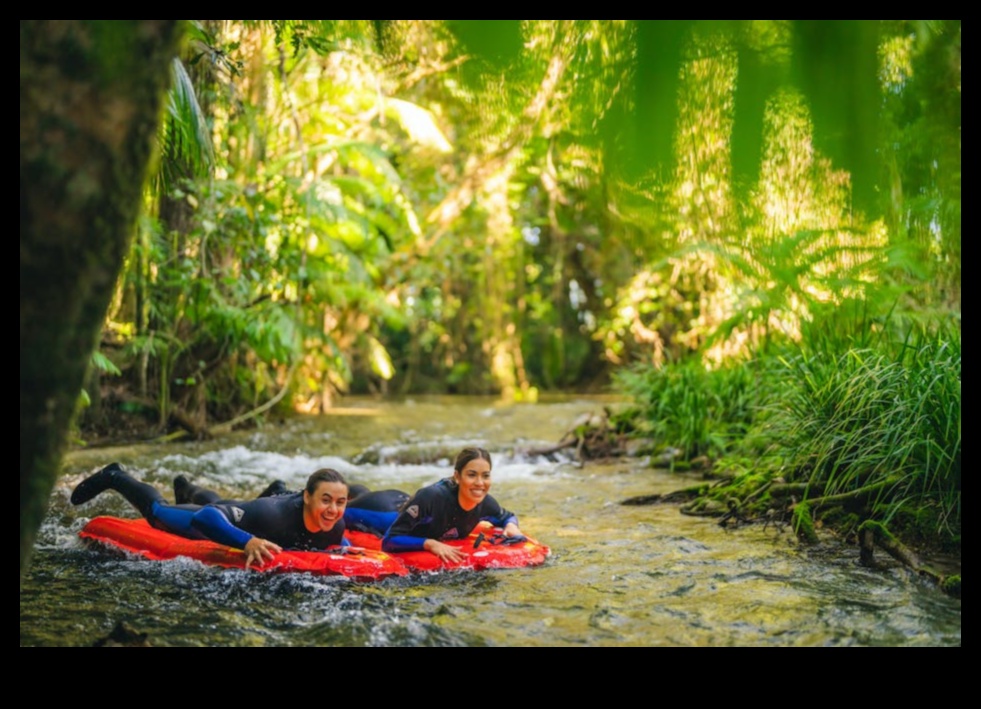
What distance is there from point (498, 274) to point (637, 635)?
52.9ft

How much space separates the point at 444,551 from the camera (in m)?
4.32

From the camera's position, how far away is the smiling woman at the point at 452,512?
4.55m

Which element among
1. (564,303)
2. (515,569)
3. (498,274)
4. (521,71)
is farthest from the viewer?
(564,303)

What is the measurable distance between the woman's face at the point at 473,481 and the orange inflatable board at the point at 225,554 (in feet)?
1.81

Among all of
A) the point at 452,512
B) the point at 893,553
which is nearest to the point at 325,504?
the point at 452,512

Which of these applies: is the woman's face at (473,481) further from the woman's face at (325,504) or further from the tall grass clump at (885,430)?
the tall grass clump at (885,430)

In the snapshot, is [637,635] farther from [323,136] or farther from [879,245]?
[323,136]

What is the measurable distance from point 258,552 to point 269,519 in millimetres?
394

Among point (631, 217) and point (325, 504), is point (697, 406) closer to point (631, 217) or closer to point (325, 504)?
point (325, 504)

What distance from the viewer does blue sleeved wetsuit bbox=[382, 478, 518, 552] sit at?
178 inches

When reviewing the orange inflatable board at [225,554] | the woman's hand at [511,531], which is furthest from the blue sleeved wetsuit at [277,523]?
the woman's hand at [511,531]
